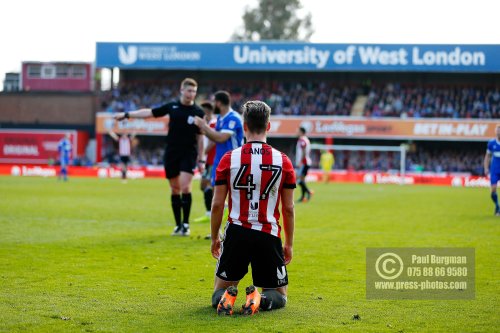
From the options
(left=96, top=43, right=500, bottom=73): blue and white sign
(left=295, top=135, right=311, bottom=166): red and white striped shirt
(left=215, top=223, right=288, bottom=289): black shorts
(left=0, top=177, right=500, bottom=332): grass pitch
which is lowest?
(left=0, top=177, right=500, bottom=332): grass pitch

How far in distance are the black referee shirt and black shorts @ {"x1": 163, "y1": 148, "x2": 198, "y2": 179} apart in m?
0.09

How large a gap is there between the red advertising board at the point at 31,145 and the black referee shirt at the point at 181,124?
135ft

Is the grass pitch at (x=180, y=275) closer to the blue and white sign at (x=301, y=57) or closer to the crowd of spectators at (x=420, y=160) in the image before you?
the crowd of spectators at (x=420, y=160)

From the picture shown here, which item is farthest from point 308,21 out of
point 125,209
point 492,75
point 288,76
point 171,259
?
point 171,259

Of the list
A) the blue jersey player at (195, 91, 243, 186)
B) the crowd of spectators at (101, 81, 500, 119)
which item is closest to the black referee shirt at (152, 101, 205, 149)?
the blue jersey player at (195, 91, 243, 186)

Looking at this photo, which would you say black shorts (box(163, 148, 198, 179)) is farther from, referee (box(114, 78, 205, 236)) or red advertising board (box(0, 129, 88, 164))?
red advertising board (box(0, 129, 88, 164))

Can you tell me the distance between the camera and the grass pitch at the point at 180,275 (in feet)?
21.4

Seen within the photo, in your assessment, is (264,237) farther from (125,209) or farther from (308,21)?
(308,21)

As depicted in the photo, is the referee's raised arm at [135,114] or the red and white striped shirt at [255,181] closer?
the red and white striped shirt at [255,181]

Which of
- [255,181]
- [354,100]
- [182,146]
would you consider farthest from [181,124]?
[354,100]

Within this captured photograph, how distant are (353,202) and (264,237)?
1722 centimetres

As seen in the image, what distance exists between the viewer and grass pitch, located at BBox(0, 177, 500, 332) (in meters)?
6.52

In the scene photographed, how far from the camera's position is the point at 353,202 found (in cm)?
2384

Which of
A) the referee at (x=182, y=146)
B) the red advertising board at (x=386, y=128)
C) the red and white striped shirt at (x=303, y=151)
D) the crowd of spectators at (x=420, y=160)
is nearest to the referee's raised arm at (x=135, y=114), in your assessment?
the referee at (x=182, y=146)
